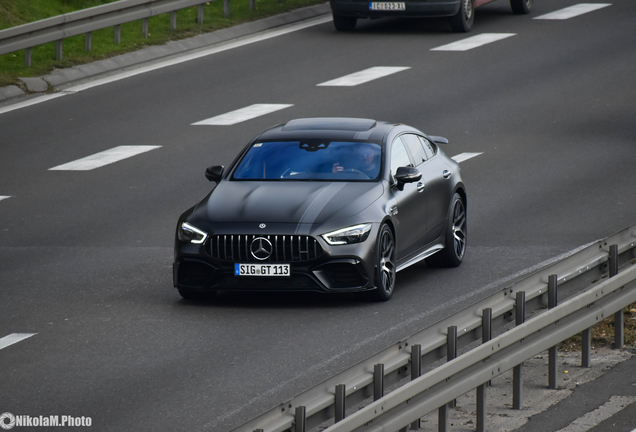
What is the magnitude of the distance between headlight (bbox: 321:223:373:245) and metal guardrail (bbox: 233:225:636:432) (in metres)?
2.23

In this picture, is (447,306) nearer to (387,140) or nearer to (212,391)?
(387,140)

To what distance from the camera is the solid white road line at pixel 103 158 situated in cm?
1727

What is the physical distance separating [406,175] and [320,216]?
108 cm

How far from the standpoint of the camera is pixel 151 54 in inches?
931

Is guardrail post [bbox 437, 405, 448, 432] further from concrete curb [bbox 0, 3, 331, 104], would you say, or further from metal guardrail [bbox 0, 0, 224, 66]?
metal guardrail [bbox 0, 0, 224, 66]

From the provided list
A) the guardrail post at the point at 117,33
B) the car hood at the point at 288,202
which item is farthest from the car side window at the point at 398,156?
the guardrail post at the point at 117,33

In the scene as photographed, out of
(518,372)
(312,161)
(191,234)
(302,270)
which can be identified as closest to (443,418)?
(518,372)

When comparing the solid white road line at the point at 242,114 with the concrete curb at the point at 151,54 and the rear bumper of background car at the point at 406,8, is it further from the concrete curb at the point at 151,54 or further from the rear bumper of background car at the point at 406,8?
the rear bumper of background car at the point at 406,8

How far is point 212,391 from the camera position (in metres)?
8.76

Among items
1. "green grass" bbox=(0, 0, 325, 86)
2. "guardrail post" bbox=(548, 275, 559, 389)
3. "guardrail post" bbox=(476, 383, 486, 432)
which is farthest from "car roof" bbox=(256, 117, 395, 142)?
"green grass" bbox=(0, 0, 325, 86)

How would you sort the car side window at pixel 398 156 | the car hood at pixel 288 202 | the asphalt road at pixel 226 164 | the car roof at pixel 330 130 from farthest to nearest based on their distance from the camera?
the car roof at pixel 330 130
the car side window at pixel 398 156
the car hood at pixel 288 202
the asphalt road at pixel 226 164

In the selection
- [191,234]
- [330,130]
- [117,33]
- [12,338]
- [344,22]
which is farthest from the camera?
[344,22]

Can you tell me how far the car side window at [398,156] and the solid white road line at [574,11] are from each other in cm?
1587

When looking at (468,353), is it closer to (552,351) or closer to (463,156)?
(552,351)
